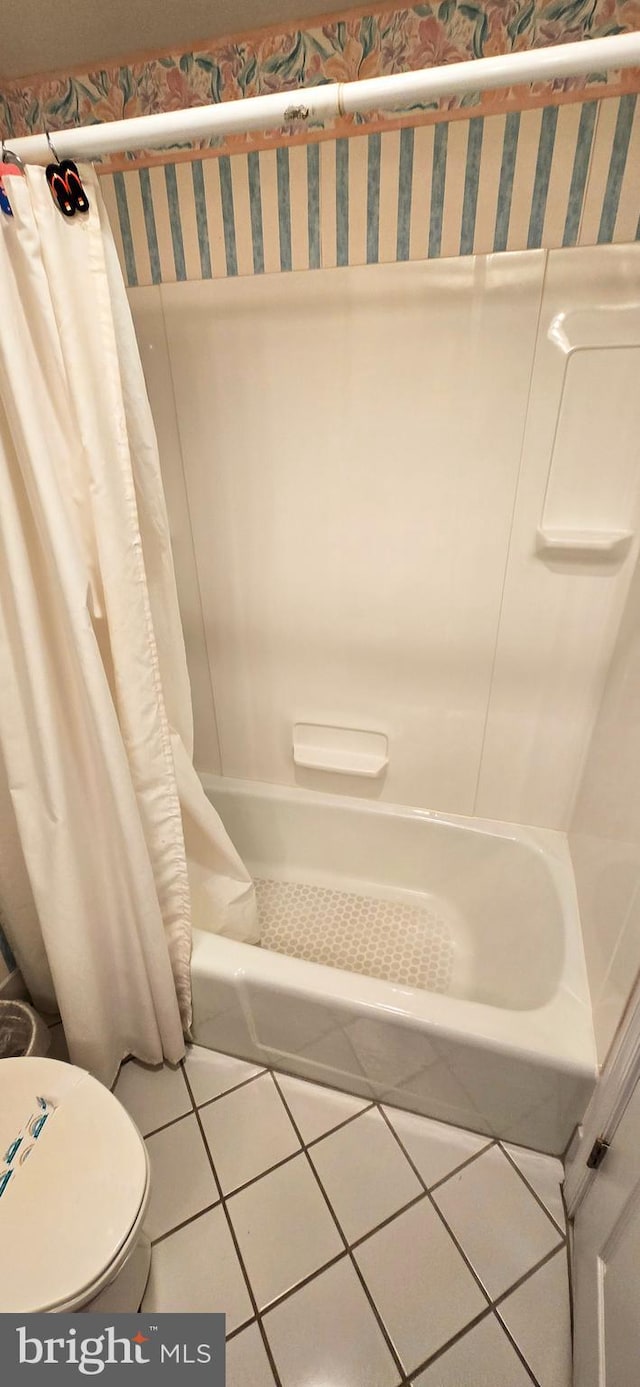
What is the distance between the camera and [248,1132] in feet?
4.27

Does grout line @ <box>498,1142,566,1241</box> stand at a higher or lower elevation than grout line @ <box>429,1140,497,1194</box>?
higher

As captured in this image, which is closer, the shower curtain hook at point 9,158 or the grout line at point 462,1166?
the shower curtain hook at point 9,158

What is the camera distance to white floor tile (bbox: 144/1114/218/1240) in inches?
46.0

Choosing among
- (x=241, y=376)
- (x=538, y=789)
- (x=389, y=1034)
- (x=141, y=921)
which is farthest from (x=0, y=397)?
(x=538, y=789)

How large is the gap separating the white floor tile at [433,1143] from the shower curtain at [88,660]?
565 millimetres

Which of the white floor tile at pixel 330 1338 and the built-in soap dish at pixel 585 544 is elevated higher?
the built-in soap dish at pixel 585 544

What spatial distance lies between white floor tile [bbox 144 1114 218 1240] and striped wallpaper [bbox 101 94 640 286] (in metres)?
1.95

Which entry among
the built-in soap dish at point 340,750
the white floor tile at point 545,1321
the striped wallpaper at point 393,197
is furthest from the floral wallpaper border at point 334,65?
the white floor tile at point 545,1321

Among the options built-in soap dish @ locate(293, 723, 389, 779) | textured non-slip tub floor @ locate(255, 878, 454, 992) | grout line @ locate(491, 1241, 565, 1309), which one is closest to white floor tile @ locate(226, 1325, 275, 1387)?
grout line @ locate(491, 1241, 565, 1309)

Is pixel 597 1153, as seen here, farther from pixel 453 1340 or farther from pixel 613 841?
pixel 613 841

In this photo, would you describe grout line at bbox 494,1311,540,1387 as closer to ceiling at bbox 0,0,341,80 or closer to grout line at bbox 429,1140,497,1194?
grout line at bbox 429,1140,497,1194

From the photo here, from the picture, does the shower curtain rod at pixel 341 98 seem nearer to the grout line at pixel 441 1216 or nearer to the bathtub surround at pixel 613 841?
the bathtub surround at pixel 613 841

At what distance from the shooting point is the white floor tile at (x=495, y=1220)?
110 centimetres

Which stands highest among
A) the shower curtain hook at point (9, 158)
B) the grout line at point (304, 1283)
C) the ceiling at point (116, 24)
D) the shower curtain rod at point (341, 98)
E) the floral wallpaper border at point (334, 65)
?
the ceiling at point (116, 24)
